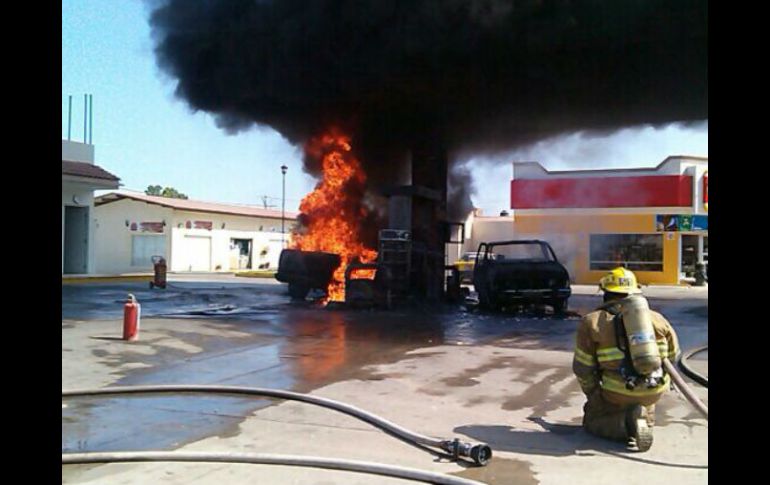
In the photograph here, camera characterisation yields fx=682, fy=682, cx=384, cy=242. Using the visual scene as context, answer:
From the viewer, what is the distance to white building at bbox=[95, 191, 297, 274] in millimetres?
30828

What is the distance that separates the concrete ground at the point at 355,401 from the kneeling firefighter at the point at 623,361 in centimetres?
17

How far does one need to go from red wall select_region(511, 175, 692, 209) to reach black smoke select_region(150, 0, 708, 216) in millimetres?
6358

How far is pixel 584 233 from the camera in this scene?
25188mm

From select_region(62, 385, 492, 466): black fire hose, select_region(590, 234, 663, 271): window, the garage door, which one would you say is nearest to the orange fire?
select_region(590, 234, 663, 271): window

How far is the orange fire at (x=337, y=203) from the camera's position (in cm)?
1805

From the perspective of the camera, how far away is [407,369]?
7625 mm

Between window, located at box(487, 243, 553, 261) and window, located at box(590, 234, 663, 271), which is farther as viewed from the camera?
window, located at box(590, 234, 663, 271)

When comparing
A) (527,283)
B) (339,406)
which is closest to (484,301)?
(527,283)

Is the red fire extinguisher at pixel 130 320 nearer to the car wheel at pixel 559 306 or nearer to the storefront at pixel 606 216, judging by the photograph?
the car wheel at pixel 559 306

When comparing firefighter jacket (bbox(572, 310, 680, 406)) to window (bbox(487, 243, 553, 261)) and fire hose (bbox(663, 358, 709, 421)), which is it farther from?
window (bbox(487, 243, 553, 261))

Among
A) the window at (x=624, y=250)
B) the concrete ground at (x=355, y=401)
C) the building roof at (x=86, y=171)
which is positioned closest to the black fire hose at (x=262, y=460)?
the concrete ground at (x=355, y=401)

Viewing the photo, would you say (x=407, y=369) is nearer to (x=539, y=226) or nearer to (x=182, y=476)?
(x=182, y=476)

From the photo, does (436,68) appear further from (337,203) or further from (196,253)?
(196,253)
